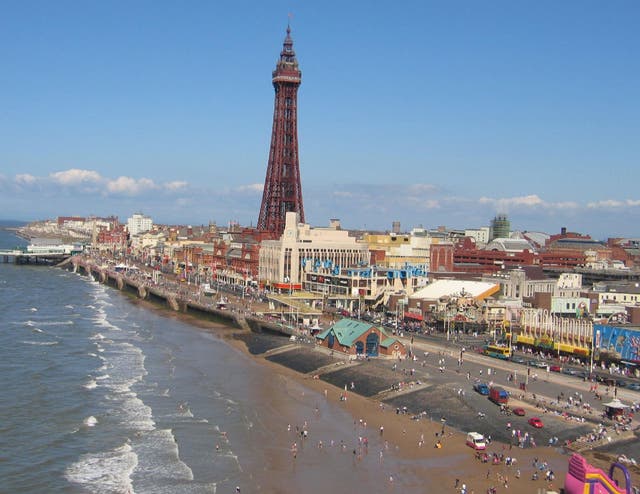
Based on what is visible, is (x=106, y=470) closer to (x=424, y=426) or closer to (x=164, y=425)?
(x=164, y=425)

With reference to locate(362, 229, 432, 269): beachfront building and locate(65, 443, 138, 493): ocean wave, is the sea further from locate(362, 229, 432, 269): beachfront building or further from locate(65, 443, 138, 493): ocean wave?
locate(362, 229, 432, 269): beachfront building

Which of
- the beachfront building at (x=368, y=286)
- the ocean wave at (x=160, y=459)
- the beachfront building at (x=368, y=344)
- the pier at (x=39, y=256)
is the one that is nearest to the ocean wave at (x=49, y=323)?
the beachfront building at (x=368, y=286)

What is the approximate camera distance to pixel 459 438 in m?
36.8

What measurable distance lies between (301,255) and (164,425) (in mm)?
58261

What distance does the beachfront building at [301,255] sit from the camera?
94.6 meters

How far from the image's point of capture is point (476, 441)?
115 feet

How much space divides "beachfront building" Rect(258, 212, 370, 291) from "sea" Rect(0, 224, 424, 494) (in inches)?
1212

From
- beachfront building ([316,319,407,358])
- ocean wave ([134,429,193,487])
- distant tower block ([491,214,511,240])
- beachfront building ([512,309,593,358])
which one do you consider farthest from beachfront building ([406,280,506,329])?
distant tower block ([491,214,511,240])

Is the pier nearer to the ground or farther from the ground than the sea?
farther from the ground

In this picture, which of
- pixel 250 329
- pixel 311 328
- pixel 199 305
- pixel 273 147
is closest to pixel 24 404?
pixel 311 328

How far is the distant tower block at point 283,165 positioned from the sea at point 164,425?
53.6m

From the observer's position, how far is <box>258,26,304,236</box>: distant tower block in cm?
11594

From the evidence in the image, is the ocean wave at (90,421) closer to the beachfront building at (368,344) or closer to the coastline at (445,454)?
the coastline at (445,454)

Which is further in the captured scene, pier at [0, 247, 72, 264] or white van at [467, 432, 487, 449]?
pier at [0, 247, 72, 264]
